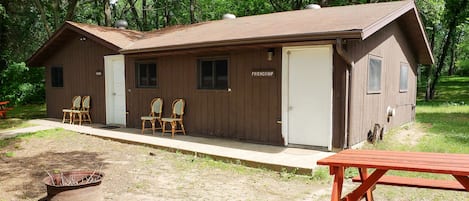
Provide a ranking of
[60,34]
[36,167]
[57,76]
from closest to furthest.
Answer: [36,167], [60,34], [57,76]

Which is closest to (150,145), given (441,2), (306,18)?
(306,18)

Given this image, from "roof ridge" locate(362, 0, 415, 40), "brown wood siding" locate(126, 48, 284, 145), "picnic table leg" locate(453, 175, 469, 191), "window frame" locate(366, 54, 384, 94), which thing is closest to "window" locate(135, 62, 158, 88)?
"brown wood siding" locate(126, 48, 284, 145)

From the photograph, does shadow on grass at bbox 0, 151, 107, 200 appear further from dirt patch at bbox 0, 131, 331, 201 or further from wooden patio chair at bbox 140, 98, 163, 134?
wooden patio chair at bbox 140, 98, 163, 134

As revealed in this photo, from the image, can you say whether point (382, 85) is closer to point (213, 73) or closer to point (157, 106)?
point (213, 73)

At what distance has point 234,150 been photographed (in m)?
6.45

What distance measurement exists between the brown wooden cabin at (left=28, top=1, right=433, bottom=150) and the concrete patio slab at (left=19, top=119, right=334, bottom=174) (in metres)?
0.39

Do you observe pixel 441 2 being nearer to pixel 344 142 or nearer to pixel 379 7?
pixel 379 7

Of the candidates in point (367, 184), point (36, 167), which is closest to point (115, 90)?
point (36, 167)

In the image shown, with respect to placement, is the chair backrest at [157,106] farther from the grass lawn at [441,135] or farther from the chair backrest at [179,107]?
the grass lawn at [441,135]

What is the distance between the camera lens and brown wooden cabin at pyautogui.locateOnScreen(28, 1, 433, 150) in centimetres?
627

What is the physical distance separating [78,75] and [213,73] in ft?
17.8

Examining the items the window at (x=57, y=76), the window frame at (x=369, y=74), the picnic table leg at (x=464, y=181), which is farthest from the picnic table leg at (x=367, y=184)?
the window at (x=57, y=76)

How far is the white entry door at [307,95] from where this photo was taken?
6.32 meters

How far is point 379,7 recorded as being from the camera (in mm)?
7504
